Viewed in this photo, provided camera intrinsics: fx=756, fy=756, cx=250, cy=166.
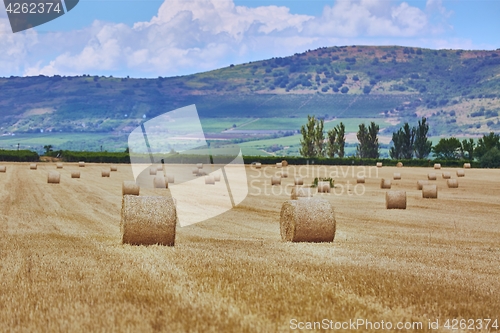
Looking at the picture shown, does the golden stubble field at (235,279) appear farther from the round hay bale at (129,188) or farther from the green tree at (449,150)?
the green tree at (449,150)

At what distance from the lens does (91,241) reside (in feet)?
Answer: 55.3

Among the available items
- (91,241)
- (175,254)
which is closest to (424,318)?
(175,254)

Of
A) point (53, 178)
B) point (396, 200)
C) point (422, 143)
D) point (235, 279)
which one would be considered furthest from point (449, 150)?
point (235, 279)

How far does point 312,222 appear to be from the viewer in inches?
697

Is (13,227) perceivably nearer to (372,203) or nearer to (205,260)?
(205,260)

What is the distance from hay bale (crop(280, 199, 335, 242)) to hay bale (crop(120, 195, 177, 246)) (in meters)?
3.34

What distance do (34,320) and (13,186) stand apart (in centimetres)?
3643

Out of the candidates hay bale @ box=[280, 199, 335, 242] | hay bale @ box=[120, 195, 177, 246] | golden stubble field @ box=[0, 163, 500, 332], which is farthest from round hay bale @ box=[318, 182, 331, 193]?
hay bale @ box=[120, 195, 177, 246]

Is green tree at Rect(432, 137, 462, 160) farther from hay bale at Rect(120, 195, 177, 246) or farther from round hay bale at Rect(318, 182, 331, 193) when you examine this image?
hay bale at Rect(120, 195, 177, 246)

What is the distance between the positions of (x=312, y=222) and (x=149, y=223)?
13.5ft

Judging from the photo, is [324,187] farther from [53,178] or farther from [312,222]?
[312,222]

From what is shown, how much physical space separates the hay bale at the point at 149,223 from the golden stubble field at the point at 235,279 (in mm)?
459

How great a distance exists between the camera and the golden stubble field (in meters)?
8.66

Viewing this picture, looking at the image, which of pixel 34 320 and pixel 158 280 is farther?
pixel 158 280
